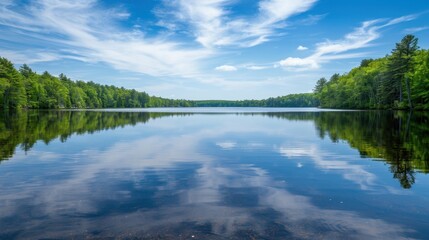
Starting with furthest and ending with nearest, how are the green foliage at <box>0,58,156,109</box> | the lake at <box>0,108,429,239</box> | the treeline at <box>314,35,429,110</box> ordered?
the green foliage at <box>0,58,156,109</box>, the treeline at <box>314,35,429,110</box>, the lake at <box>0,108,429,239</box>

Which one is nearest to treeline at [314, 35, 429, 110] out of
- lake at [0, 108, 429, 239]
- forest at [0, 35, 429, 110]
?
forest at [0, 35, 429, 110]

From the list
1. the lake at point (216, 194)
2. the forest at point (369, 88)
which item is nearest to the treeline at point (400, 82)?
the forest at point (369, 88)

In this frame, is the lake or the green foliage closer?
the lake

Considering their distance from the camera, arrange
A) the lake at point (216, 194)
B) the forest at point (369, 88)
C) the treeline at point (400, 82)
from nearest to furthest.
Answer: the lake at point (216, 194) < the treeline at point (400, 82) < the forest at point (369, 88)

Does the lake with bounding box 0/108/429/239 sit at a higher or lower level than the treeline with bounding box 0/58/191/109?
lower

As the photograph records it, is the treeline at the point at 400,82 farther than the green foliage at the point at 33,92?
No

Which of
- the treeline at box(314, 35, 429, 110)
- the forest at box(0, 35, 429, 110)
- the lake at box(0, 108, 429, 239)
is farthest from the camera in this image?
the forest at box(0, 35, 429, 110)

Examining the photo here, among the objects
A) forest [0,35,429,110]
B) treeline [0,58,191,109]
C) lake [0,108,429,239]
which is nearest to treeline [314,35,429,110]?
forest [0,35,429,110]

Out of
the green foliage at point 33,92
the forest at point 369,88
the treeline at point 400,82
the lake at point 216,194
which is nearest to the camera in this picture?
the lake at point 216,194

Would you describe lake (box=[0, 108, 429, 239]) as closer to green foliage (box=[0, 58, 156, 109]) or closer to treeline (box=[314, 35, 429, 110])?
treeline (box=[314, 35, 429, 110])

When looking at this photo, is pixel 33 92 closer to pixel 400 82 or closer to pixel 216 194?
pixel 400 82

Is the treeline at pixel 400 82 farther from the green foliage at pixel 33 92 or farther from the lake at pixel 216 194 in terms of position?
the green foliage at pixel 33 92

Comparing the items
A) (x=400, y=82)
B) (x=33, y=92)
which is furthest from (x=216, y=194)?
(x=33, y=92)

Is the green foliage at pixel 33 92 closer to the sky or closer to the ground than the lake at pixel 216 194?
closer to the sky
